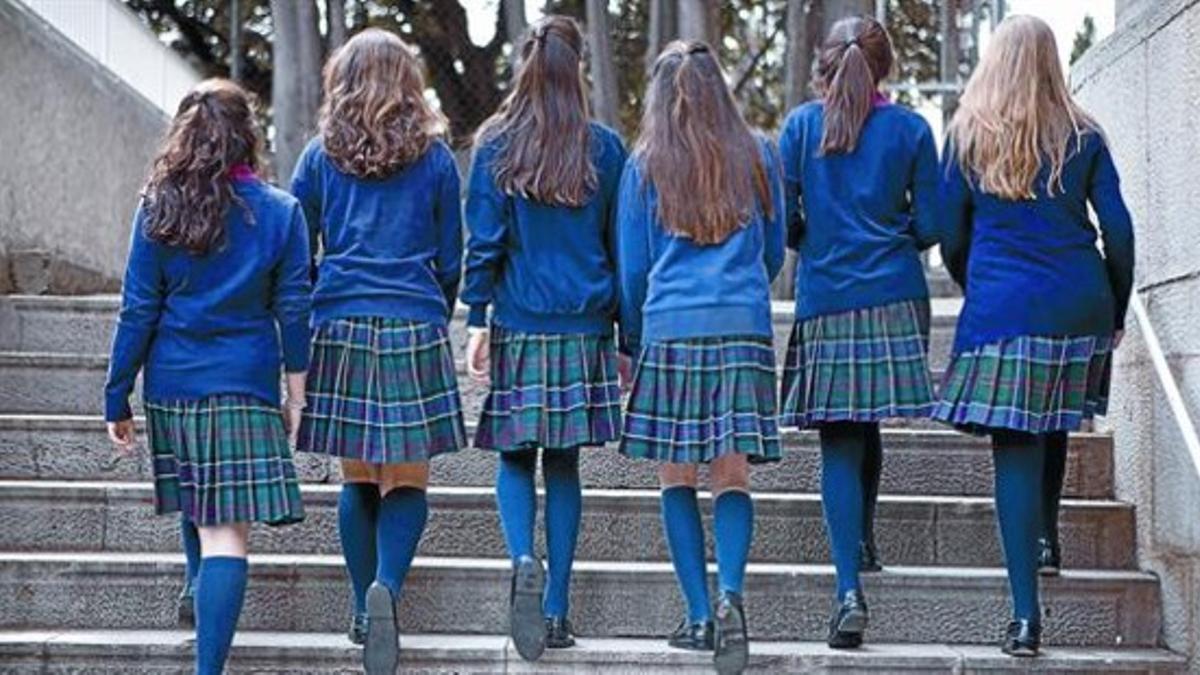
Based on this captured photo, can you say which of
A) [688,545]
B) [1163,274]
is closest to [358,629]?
[688,545]

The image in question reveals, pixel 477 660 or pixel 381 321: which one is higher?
pixel 381 321

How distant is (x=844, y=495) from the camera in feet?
15.8

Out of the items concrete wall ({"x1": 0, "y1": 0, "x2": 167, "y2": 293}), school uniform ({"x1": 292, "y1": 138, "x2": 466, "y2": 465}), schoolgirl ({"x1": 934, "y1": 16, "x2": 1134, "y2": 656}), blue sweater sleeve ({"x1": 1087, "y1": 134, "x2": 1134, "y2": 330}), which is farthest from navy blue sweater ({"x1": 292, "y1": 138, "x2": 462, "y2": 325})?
concrete wall ({"x1": 0, "y1": 0, "x2": 167, "y2": 293})

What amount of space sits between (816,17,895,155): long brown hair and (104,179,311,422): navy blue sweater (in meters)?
1.53

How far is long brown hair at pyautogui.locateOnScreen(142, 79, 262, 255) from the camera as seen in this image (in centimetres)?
434

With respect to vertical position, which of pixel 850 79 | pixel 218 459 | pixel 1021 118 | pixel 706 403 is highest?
pixel 850 79

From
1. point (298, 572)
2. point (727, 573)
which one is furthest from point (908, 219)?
point (298, 572)

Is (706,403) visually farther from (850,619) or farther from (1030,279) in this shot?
(1030,279)

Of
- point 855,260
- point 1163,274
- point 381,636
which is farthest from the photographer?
point 1163,274

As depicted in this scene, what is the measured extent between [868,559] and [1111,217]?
120 centimetres

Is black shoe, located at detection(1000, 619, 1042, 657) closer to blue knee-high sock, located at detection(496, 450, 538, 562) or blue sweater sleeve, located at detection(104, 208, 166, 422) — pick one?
blue knee-high sock, located at detection(496, 450, 538, 562)

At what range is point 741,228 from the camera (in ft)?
15.3

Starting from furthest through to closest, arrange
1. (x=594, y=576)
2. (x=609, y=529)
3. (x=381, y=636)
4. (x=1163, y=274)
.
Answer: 1. (x=609, y=529)
2. (x=1163, y=274)
3. (x=594, y=576)
4. (x=381, y=636)

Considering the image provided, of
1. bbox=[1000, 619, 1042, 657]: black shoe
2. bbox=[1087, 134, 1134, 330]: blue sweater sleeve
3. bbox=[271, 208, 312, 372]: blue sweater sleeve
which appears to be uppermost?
bbox=[1087, 134, 1134, 330]: blue sweater sleeve
